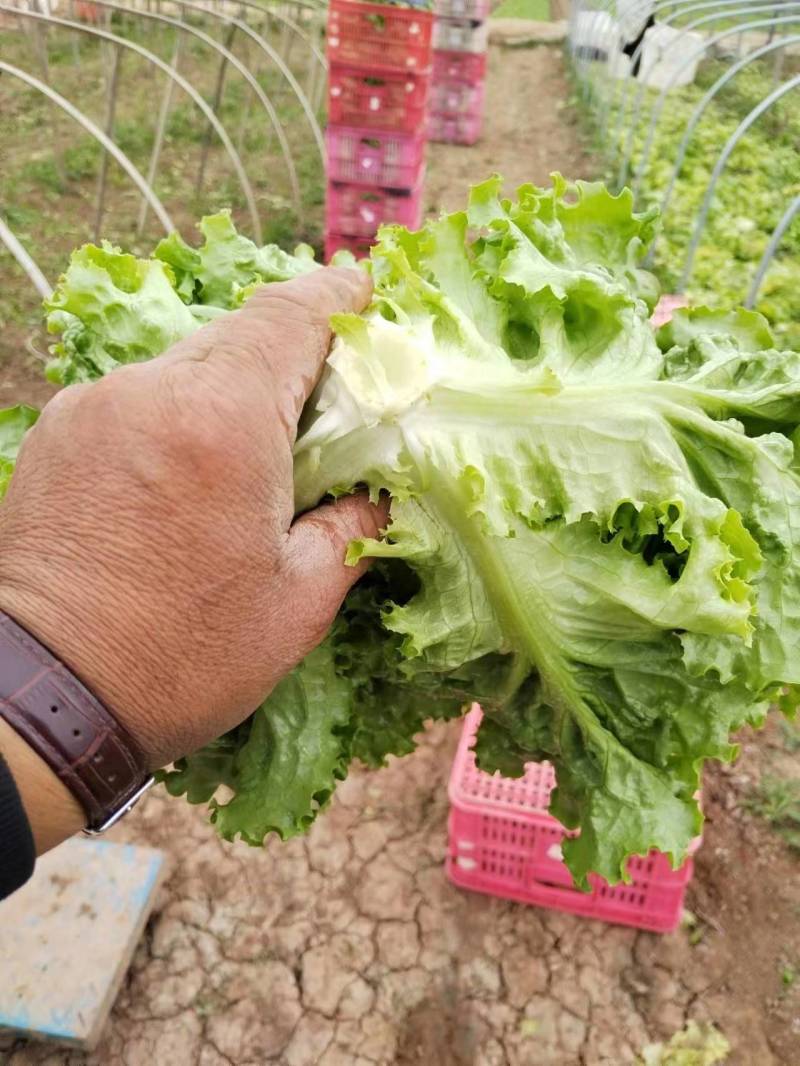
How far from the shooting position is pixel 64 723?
1649 mm

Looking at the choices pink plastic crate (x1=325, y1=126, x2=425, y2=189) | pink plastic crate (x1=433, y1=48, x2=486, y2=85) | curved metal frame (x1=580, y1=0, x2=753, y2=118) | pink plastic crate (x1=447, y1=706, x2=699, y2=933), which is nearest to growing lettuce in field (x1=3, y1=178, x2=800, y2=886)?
pink plastic crate (x1=447, y1=706, x2=699, y2=933)

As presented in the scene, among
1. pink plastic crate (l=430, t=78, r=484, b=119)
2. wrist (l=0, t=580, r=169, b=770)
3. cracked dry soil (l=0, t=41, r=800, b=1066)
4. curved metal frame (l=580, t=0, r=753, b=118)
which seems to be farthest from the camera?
pink plastic crate (l=430, t=78, r=484, b=119)

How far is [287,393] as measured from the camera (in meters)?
1.88

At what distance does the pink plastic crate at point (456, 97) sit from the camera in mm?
13188

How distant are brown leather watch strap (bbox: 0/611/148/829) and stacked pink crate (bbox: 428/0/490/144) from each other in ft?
42.6

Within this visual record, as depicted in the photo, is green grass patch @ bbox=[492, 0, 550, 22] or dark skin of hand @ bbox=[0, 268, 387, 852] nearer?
dark skin of hand @ bbox=[0, 268, 387, 852]

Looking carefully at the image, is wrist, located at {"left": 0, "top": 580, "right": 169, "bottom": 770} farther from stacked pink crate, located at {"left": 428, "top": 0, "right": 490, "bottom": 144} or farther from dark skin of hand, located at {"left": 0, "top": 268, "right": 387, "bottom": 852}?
stacked pink crate, located at {"left": 428, "top": 0, "right": 490, "bottom": 144}

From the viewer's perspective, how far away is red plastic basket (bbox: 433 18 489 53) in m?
12.6

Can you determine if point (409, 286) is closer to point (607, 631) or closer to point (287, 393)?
point (287, 393)

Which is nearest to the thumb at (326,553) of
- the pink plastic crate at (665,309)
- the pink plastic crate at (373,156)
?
the pink plastic crate at (665,309)

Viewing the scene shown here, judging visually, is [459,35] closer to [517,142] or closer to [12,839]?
[517,142]

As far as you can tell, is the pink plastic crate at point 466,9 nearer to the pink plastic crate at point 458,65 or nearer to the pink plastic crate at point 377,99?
the pink plastic crate at point 458,65

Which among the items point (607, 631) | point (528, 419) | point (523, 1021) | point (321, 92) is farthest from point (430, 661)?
point (321, 92)

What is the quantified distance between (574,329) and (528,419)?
337mm
